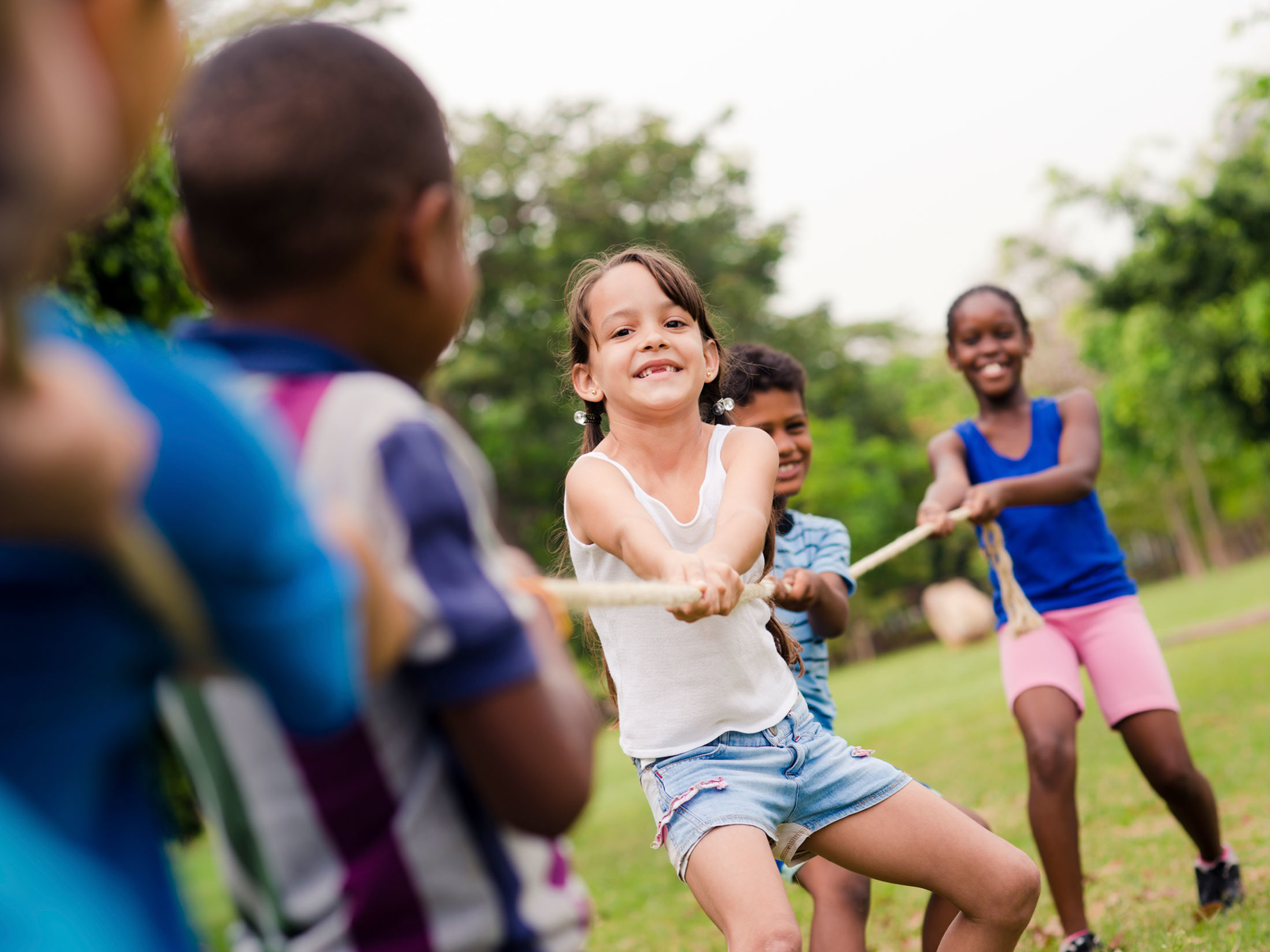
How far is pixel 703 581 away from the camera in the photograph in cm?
240

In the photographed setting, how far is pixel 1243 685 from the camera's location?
11.0 meters

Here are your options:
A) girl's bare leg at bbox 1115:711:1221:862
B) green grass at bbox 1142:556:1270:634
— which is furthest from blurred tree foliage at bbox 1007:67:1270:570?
girl's bare leg at bbox 1115:711:1221:862

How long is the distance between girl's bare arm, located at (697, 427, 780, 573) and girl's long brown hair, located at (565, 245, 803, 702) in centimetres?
20

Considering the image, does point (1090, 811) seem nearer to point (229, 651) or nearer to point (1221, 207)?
point (229, 651)

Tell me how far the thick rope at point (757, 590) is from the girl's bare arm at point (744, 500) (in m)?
0.11

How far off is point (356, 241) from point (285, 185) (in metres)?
0.09

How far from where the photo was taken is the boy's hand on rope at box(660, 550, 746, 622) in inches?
92.5

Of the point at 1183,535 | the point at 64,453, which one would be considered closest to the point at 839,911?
the point at 64,453

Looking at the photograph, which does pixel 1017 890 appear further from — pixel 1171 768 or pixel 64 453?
pixel 64 453

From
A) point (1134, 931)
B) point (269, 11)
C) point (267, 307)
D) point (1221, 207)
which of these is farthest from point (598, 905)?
point (1221, 207)

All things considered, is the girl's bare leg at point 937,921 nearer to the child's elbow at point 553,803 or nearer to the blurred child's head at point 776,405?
the blurred child's head at point 776,405

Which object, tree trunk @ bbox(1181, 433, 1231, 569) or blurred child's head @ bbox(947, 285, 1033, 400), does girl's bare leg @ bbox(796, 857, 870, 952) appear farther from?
tree trunk @ bbox(1181, 433, 1231, 569)

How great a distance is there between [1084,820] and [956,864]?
4790 mm

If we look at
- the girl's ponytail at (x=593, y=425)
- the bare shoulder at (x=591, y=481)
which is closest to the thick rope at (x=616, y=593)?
the bare shoulder at (x=591, y=481)
